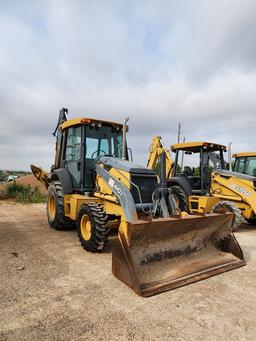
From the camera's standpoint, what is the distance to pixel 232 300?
3.75 meters

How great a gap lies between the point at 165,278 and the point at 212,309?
80cm

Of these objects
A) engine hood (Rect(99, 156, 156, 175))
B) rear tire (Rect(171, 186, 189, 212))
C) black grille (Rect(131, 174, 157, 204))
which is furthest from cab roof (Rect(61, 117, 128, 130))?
rear tire (Rect(171, 186, 189, 212))

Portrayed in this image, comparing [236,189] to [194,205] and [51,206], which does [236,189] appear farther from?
[51,206]

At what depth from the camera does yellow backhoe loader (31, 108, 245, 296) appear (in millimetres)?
4180

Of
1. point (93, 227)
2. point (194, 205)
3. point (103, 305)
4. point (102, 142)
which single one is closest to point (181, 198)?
point (194, 205)

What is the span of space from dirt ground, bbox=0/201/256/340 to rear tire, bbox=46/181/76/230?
6.07ft

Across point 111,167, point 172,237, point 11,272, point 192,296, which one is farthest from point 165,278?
point 111,167

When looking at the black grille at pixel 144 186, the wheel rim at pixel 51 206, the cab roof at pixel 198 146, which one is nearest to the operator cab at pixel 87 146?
the wheel rim at pixel 51 206

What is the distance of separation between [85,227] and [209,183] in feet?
15.7

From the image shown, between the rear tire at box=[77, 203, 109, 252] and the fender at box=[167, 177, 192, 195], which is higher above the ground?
the fender at box=[167, 177, 192, 195]

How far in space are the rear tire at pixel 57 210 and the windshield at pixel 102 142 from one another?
3.84 feet

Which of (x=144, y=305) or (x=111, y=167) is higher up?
(x=111, y=167)

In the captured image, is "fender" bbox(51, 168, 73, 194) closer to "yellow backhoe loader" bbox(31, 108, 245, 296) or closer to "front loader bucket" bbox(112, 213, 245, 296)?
"yellow backhoe loader" bbox(31, 108, 245, 296)

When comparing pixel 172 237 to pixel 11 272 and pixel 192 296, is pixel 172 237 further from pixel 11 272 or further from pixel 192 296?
pixel 11 272
